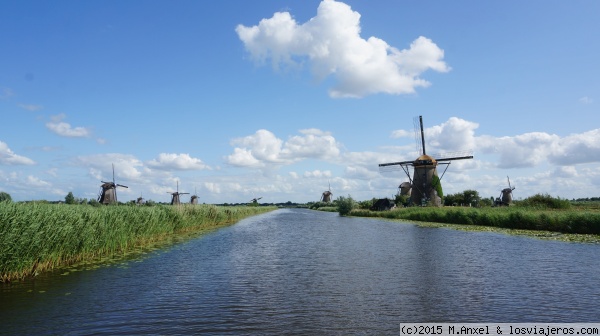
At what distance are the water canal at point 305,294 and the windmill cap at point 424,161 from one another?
47.7 meters

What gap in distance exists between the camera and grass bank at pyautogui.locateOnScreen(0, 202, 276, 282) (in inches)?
480

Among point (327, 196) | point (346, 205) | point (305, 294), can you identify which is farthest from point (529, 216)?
point (327, 196)

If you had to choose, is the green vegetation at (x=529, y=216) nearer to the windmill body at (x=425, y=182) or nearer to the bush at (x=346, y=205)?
the windmill body at (x=425, y=182)

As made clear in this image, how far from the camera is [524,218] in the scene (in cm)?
3419

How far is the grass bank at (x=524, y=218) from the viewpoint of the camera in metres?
28.0

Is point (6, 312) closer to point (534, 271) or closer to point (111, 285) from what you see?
point (111, 285)

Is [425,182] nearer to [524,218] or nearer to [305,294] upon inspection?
[524,218]

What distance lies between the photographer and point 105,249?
63.6 ft

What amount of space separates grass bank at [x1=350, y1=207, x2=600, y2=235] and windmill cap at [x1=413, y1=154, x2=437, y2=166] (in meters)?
12.5

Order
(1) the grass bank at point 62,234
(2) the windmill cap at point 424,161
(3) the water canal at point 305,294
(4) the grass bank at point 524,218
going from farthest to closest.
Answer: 1. (2) the windmill cap at point 424,161
2. (4) the grass bank at point 524,218
3. (1) the grass bank at point 62,234
4. (3) the water canal at point 305,294

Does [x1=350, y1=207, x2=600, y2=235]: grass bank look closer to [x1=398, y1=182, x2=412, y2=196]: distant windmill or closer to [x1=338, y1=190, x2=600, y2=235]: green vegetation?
[x1=338, y1=190, x2=600, y2=235]: green vegetation

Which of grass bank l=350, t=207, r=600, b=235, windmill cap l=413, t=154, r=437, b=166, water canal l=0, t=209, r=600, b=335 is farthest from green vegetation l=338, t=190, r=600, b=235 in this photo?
water canal l=0, t=209, r=600, b=335

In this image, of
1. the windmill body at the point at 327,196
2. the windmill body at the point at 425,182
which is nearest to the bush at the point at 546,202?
the windmill body at the point at 425,182

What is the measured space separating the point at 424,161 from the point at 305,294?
58885 millimetres
